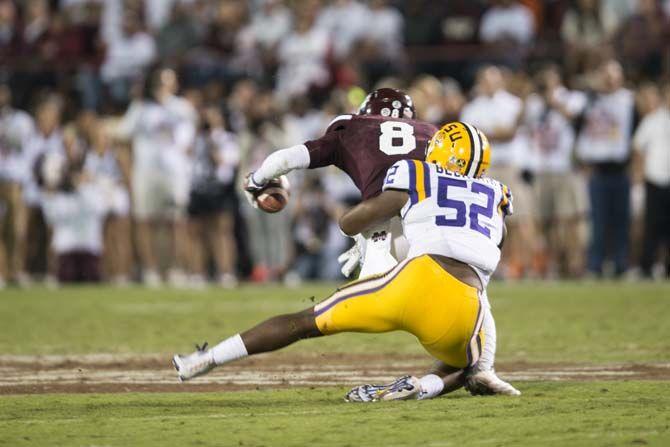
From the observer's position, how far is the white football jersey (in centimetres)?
643

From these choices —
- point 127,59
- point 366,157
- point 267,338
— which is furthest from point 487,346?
point 127,59

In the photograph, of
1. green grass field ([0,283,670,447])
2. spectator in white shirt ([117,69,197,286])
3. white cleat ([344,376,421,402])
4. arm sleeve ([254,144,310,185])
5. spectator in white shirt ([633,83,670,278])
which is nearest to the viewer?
green grass field ([0,283,670,447])

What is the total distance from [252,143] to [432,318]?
9.65 m

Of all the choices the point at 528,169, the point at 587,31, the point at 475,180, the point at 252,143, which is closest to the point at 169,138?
the point at 252,143

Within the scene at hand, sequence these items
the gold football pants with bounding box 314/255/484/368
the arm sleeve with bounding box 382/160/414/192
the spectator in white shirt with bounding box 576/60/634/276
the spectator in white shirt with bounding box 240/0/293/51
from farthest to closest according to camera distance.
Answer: the spectator in white shirt with bounding box 240/0/293/51 < the spectator in white shirt with bounding box 576/60/634/276 < the arm sleeve with bounding box 382/160/414/192 < the gold football pants with bounding box 314/255/484/368

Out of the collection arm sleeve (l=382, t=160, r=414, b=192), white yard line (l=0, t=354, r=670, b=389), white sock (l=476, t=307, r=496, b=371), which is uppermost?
arm sleeve (l=382, t=160, r=414, b=192)

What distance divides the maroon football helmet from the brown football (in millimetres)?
671

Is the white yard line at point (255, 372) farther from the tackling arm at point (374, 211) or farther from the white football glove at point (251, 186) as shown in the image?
the tackling arm at point (374, 211)

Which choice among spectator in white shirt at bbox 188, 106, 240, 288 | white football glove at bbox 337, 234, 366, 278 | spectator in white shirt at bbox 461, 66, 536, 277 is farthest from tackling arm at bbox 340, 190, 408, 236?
spectator in white shirt at bbox 188, 106, 240, 288

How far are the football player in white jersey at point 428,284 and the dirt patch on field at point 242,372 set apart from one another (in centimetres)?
102

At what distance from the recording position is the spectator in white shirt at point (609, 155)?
49.4 ft

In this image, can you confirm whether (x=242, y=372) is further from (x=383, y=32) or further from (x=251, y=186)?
(x=383, y=32)

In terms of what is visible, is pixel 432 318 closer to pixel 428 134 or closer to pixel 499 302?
pixel 428 134

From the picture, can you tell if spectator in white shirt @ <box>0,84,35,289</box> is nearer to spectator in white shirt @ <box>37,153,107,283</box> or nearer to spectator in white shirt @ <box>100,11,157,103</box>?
spectator in white shirt @ <box>37,153,107,283</box>
